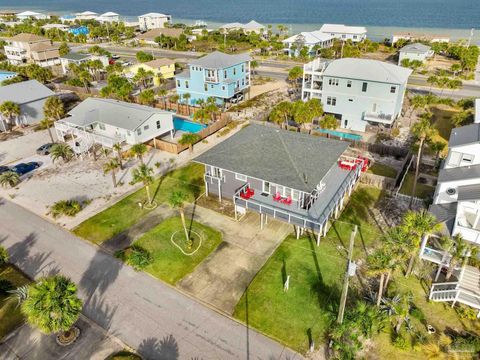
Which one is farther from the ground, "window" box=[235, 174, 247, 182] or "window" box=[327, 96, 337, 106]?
"window" box=[327, 96, 337, 106]

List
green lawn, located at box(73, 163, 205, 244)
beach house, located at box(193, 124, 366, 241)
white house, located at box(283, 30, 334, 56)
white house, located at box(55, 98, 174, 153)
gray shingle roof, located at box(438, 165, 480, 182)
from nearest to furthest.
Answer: gray shingle roof, located at box(438, 165, 480, 182) → beach house, located at box(193, 124, 366, 241) → green lawn, located at box(73, 163, 205, 244) → white house, located at box(55, 98, 174, 153) → white house, located at box(283, 30, 334, 56)

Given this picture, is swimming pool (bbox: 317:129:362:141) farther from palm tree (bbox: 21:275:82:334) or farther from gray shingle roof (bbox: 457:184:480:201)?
palm tree (bbox: 21:275:82:334)

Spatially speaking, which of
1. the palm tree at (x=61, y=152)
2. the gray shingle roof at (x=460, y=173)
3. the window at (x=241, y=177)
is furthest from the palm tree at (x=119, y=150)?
the gray shingle roof at (x=460, y=173)

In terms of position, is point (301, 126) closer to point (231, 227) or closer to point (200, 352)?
point (231, 227)

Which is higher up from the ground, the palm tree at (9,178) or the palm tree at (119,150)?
the palm tree at (119,150)

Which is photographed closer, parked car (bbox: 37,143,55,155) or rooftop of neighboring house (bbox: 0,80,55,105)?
parked car (bbox: 37,143,55,155)

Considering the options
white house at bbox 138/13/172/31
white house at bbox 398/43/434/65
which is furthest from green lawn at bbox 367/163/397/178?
white house at bbox 138/13/172/31

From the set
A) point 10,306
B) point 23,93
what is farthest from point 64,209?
point 23,93

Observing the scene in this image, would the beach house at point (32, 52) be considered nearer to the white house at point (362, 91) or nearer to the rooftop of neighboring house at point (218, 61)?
the rooftop of neighboring house at point (218, 61)
